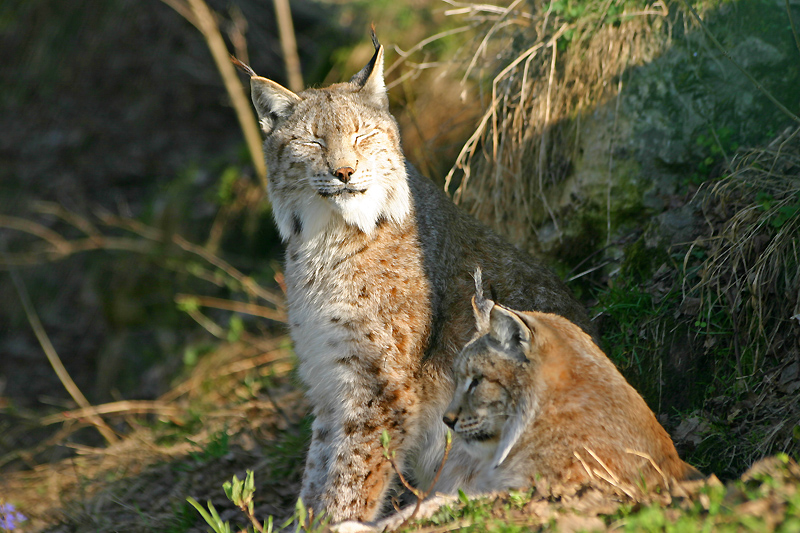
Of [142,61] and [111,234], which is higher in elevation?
[142,61]

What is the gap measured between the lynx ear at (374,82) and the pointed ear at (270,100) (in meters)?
0.40

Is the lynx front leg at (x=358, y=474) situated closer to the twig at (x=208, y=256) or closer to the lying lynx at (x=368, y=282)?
the lying lynx at (x=368, y=282)

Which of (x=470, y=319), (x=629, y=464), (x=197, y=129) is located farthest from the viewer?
(x=197, y=129)

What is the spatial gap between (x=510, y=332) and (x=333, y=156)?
143cm

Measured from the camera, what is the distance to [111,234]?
32.8 feet

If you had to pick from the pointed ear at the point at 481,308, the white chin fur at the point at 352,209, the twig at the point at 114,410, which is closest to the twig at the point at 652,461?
the pointed ear at the point at 481,308

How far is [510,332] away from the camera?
2844 mm

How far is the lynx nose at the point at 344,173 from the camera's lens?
356 cm

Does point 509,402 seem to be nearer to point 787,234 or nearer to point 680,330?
point 680,330

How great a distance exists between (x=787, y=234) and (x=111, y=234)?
9021 mm

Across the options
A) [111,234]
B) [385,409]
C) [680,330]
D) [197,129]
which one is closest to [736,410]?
[680,330]

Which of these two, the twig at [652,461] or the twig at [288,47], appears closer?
the twig at [652,461]

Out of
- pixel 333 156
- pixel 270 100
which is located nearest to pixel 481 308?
pixel 333 156

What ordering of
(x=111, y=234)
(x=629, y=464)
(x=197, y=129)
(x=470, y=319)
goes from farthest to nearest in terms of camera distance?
(x=197, y=129), (x=111, y=234), (x=470, y=319), (x=629, y=464)
